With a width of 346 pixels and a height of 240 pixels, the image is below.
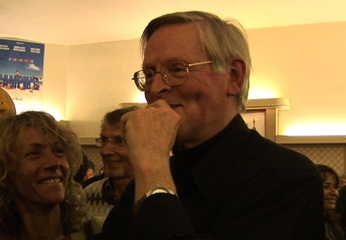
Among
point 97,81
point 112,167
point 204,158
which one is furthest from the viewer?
point 97,81

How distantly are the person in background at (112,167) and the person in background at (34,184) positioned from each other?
78 cm

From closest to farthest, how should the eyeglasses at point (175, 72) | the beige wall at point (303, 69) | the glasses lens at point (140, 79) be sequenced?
the eyeglasses at point (175, 72), the glasses lens at point (140, 79), the beige wall at point (303, 69)

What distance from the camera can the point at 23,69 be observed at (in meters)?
11.0

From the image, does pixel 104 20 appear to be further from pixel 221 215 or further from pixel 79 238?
pixel 221 215

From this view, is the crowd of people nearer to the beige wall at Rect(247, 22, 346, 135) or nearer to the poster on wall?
the beige wall at Rect(247, 22, 346, 135)

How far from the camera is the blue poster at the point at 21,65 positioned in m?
11.0

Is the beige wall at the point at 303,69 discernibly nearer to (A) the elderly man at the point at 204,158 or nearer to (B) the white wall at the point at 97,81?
(B) the white wall at the point at 97,81

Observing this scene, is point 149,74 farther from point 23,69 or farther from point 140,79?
point 23,69

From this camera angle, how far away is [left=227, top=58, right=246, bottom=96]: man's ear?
1532 mm

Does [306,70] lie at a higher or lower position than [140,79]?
higher

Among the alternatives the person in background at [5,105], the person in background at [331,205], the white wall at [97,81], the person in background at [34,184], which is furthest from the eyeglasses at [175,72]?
the white wall at [97,81]

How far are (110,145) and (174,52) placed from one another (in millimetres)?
2068

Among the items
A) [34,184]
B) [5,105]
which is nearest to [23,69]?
[5,105]

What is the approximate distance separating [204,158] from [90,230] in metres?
1.34
